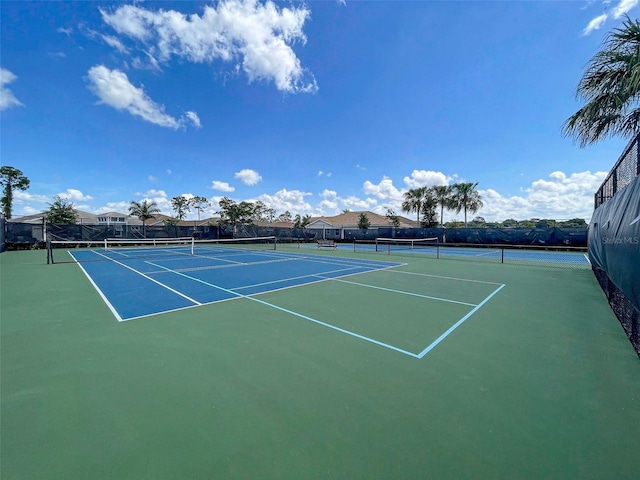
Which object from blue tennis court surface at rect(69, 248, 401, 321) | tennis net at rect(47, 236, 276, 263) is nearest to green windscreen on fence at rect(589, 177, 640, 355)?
blue tennis court surface at rect(69, 248, 401, 321)

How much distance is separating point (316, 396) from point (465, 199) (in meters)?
39.2

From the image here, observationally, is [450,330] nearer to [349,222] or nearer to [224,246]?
[224,246]

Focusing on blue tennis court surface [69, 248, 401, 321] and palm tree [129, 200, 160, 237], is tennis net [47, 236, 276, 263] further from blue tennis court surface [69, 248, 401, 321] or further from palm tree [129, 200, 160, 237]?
palm tree [129, 200, 160, 237]

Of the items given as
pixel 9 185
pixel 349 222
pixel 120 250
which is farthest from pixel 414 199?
pixel 9 185

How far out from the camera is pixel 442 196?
3722 centimetres

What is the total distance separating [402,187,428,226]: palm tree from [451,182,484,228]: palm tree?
4105 mm

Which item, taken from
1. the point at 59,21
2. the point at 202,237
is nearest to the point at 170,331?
the point at 59,21

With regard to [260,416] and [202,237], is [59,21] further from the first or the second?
[202,237]

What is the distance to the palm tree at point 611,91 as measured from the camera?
6.01 m

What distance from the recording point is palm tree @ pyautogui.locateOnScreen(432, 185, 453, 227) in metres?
36.8

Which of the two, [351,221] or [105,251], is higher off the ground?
[351,221]

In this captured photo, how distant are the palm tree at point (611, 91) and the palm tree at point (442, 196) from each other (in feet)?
97.7

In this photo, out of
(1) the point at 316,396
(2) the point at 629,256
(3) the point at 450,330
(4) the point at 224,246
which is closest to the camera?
(1) the point at 316,396

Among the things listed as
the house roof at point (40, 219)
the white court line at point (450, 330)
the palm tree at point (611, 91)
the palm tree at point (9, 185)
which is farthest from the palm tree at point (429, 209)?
the palm tree at point (9, 185)
